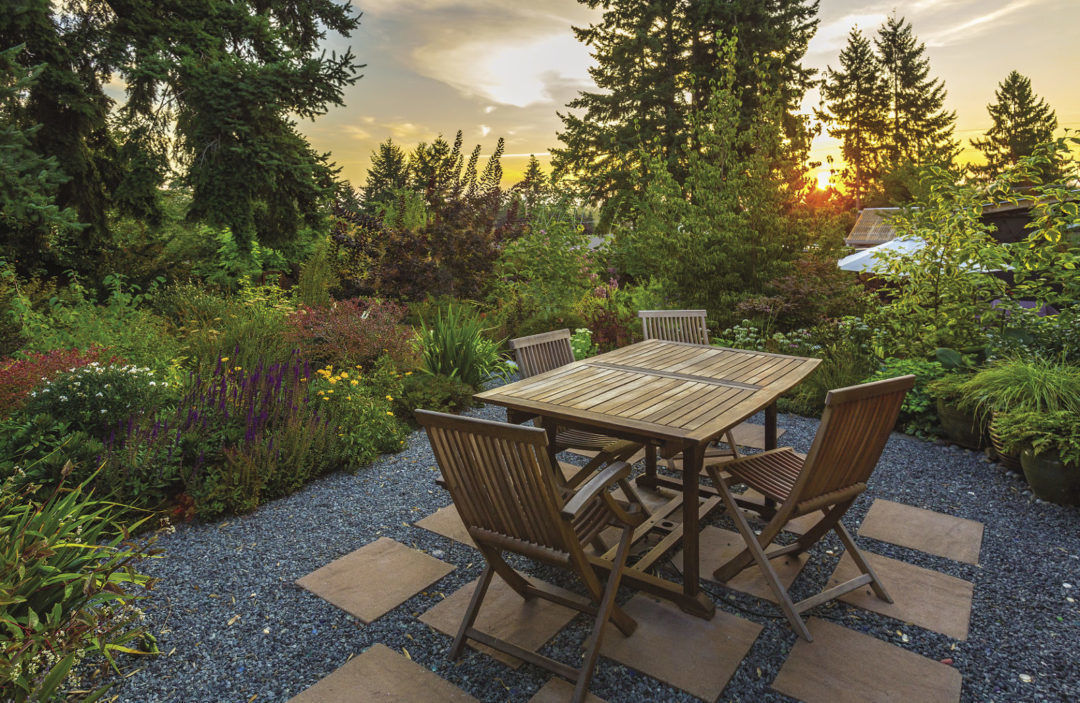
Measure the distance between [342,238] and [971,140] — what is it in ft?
149

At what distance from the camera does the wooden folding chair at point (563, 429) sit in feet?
9.59

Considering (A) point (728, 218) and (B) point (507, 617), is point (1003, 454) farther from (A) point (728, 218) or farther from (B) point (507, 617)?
(A) point (728, 218)

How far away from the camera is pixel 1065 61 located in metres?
7.41

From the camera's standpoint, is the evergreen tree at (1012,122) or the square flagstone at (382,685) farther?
the evergreen tree at (1012,122)

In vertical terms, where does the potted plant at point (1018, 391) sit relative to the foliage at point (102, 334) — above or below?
below

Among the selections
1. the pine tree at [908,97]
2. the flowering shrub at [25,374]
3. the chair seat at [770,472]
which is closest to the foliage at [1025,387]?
the chair seat at [770,472]

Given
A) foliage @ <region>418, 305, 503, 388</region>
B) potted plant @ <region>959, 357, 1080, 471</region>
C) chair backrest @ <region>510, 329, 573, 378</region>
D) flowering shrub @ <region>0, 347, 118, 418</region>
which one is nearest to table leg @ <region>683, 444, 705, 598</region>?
chair backrest @ <region>510, 329, 573, 378</region>

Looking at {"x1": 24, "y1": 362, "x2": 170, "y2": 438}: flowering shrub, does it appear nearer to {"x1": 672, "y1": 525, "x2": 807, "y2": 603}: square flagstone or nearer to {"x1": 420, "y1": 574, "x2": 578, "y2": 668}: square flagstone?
{"x1": 420, "y1": 574, "x2": 578, "y2": 668}: square flagstone

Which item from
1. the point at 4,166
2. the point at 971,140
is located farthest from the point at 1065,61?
the point at 971,140

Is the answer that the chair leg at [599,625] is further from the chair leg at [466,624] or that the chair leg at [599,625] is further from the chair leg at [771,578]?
the chair leg at [771,578]

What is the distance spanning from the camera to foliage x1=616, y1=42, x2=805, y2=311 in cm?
687

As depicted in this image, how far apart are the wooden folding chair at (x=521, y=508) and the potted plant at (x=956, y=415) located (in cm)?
345

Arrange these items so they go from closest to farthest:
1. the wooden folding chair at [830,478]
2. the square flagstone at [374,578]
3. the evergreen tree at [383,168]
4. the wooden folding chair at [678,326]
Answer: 1. the wooden folding chair at [830,478]
2. the square flagstone at [374,578]
3. the wooden folding chair at [678,326]
4. the evergreen tree at [383,168]

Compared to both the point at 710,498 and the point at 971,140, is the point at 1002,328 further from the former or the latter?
the point at 971,140
